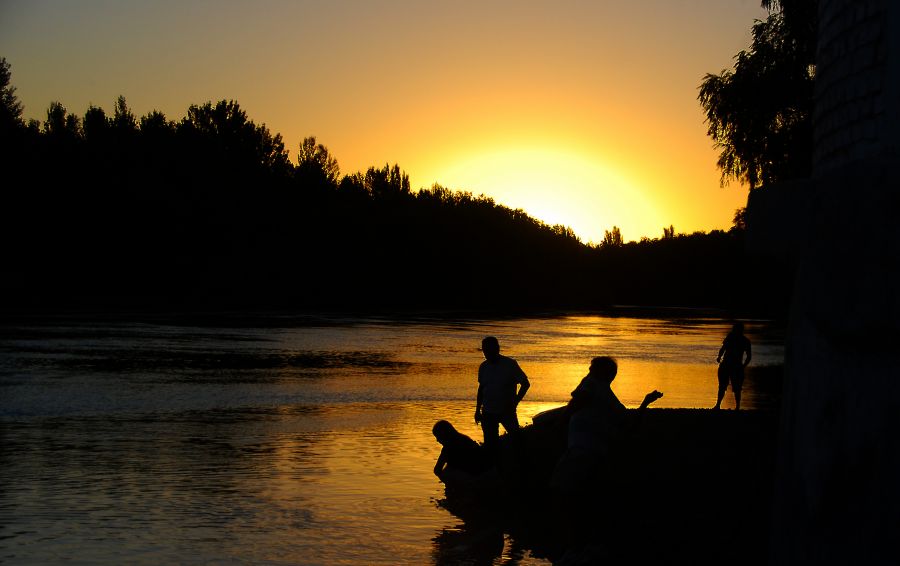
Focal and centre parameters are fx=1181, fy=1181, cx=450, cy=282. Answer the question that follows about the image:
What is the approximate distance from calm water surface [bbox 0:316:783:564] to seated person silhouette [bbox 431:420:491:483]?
0.32 metres

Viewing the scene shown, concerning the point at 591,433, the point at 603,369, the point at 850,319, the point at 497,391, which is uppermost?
the point at 850,319

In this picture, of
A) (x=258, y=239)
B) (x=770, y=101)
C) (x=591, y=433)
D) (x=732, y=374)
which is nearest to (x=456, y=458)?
(x=591, y=433)

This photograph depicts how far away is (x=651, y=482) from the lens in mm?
11953

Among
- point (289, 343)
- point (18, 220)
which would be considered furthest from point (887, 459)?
point (18, 220)

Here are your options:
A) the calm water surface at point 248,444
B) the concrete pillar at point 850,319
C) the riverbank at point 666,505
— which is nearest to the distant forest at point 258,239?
the calm water surface at point 248,444

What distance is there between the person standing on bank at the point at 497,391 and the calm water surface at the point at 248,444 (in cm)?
94

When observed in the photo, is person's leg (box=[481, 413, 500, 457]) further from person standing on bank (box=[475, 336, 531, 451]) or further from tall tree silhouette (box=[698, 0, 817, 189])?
tall tree silhouette (box=[698, 0, 817, 189])

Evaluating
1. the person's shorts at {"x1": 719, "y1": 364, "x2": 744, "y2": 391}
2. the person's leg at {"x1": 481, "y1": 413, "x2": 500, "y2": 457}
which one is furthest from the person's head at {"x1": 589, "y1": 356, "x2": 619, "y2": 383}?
the person's shorts at {"x1": 719, "y1": 364, "x2": 744, "y2": 391}

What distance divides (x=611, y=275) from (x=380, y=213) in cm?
4286

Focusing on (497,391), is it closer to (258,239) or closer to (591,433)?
(591,433)

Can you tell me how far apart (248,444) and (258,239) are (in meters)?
95.7

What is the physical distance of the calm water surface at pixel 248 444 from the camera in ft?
32.2

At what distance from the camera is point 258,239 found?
10956cm

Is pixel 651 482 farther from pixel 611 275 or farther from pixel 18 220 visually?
pixel 611 275
